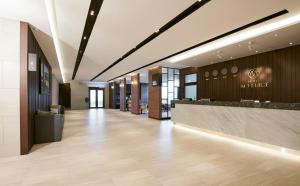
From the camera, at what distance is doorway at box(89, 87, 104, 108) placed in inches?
936

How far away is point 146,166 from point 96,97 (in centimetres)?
2155

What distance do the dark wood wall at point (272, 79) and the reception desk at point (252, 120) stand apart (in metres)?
2.65

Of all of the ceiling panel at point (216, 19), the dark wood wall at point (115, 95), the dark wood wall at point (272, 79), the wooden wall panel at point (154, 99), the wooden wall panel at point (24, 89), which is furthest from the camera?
the dark wood wall at point (115, 95)

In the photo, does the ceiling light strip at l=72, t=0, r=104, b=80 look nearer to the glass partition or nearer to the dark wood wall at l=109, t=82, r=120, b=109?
the glass partition

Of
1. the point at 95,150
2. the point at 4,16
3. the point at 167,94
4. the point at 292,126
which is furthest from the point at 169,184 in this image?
the point at 167,94

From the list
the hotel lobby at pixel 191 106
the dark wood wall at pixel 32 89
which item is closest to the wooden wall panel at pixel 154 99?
the hotel lobby at pixel 191 106

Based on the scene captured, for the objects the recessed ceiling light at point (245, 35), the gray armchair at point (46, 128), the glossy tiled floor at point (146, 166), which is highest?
the recessed ceiling light at point (245, 35)

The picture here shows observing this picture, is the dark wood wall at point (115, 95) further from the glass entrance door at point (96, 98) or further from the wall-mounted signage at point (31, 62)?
the wall-mounted signage at point (31, 62)

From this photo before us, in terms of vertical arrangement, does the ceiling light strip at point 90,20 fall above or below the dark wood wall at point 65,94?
above

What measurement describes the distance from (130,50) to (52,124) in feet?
13.6

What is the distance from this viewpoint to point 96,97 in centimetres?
2405

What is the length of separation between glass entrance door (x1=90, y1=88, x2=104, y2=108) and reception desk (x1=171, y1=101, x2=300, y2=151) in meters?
18.4

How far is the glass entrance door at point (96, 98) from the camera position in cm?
2383

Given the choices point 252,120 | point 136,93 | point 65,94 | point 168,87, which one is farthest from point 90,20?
point 65,94
